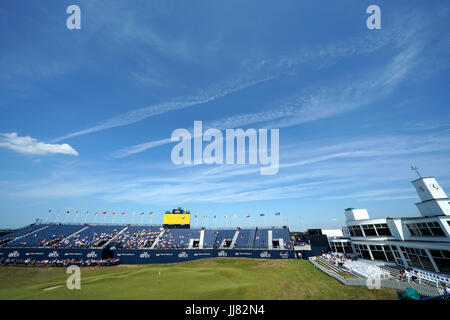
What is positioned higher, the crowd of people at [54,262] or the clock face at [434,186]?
the clock face at [434,186]

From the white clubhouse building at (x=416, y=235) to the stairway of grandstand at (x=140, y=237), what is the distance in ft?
53.1

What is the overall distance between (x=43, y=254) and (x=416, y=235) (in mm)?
69787

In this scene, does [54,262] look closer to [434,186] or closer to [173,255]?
[173,255]

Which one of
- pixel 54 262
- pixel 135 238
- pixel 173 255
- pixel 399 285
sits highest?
pixel 135 238

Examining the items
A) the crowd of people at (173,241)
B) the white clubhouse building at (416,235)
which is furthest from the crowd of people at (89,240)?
the white clubhouse building at (416,235)

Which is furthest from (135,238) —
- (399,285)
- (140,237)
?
(399,285)

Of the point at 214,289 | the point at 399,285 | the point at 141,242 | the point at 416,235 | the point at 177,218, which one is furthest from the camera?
the point at 177,218

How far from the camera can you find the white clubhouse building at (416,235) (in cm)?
2284

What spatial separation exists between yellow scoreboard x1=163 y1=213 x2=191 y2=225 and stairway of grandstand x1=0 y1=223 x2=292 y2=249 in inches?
127

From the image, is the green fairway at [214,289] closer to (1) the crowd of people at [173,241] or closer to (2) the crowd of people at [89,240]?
(2) the crowd of people at [89,240]

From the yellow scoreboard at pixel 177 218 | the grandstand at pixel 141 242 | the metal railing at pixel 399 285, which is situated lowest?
the metal railing at pixel 399 285

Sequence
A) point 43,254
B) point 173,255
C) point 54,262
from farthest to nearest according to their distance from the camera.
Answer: point 173,255
point 43,254
point 54,262

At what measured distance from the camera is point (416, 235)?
27391 mm
